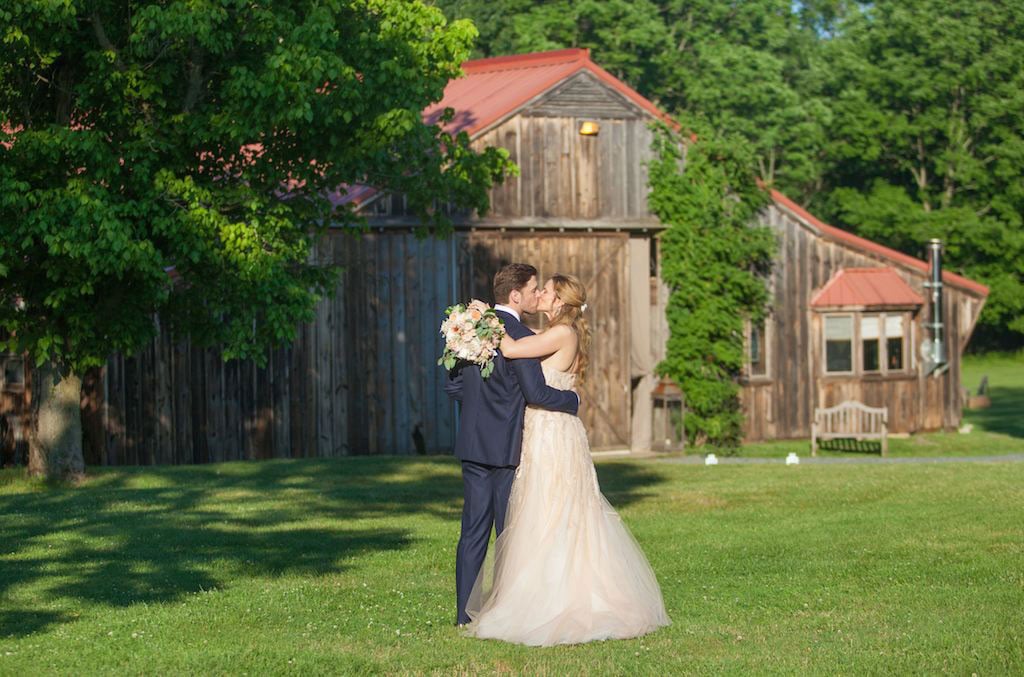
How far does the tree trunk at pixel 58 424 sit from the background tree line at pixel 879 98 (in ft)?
109

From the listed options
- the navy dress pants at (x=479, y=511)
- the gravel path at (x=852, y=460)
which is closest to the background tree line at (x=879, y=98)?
the gravel path at (x=852, y=460)

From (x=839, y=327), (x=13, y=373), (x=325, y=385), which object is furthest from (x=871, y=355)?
(x=13, y=373)

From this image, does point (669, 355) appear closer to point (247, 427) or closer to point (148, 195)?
point (247, 427)

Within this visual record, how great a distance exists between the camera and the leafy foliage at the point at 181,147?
17047 mm

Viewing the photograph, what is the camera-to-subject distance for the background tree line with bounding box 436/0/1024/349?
5350 centimetres

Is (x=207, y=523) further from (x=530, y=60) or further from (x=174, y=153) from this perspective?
(x=530, y=60)

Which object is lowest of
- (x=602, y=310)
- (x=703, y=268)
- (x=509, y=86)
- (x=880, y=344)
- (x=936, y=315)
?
(x=880, y=344)

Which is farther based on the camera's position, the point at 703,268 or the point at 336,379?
the point at 703,268

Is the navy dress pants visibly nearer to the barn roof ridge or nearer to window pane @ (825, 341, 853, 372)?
the barn roof ridge

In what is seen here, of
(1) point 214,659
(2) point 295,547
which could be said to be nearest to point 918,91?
(2) point 295,547

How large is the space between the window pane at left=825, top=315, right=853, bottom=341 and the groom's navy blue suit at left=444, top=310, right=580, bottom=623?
814 inches

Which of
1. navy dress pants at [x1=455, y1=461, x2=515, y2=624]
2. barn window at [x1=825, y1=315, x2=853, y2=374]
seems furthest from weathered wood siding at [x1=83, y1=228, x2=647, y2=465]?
navy dress pants at [x1=455, y1=461, x2=515, y2=624]

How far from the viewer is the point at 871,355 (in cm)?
3064

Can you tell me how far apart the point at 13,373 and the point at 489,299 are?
24.5 ft
